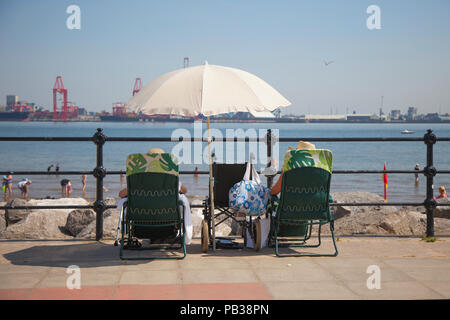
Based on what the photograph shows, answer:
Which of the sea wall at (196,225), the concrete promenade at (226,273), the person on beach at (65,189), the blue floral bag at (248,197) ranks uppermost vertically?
the blue floral bag at (248,197)

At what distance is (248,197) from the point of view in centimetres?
571

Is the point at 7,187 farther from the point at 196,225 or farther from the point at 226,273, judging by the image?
the point at 226,273

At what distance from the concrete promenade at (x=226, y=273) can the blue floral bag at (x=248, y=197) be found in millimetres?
482

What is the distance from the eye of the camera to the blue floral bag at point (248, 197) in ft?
18.7

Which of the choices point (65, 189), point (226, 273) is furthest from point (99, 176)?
point (65, 189)

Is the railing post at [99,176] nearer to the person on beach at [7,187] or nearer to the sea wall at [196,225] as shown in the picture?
the sea wall at [196,225]

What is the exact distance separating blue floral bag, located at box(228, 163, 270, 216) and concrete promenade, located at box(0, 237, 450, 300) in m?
0.48

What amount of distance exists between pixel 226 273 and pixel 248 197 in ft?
3.59

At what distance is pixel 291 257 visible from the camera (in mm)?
5504

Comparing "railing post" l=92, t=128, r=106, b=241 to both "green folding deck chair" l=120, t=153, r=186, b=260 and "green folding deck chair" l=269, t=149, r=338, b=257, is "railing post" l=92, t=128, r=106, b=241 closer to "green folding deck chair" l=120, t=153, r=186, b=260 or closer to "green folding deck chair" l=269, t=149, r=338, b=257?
"green folding deck chair" l=120, t=153, r=186, b=260

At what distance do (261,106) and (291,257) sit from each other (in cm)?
160

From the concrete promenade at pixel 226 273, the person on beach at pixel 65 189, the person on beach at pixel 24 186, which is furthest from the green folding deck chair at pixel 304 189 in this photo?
the person on beach at pixel 24 186

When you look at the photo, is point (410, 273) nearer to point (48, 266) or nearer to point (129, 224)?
point (129, 224)
